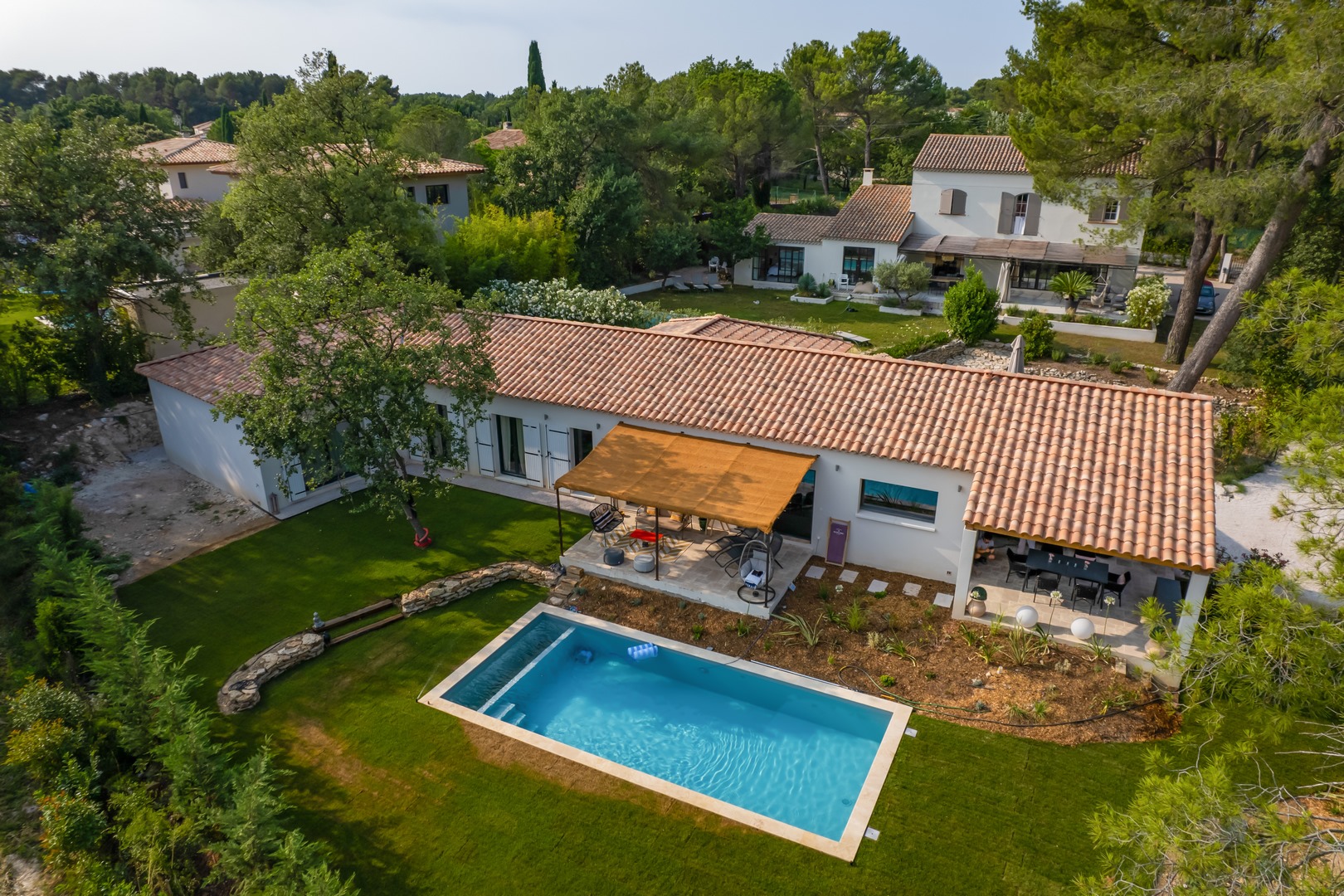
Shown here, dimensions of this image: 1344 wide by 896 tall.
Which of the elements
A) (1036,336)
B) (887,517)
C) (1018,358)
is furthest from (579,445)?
(1036,336)

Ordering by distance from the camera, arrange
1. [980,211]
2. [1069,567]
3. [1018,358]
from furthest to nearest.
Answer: [980,211], [1018,358], [1069,567]

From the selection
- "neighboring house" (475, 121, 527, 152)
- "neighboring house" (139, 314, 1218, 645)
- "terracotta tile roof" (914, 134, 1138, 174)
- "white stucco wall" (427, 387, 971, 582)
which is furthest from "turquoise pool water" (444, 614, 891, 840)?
"neighboring house" (475, 121, 527, 152)

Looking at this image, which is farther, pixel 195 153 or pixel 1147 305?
pixel 195 153

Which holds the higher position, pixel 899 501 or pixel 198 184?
pixel 198 184

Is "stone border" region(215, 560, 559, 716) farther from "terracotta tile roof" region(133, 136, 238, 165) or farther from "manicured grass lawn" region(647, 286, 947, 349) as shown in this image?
"terracotta tile roof" region(133, 136, 238, 165)

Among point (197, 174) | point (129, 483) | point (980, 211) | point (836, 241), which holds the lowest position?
point (129, 483)

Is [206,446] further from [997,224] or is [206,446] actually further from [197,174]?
[197,174]
